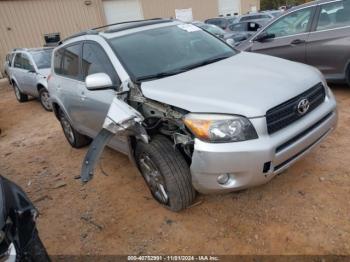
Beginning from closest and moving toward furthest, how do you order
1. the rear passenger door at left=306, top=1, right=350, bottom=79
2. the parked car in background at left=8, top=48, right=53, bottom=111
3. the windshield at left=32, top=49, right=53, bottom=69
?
the rear passenger door at left=306, top=1, right=350, bottom=79, the parked car in background at left=8, top=48, right=53, bottom=111, the windshield at left=32, top=49, right=53, bottom=69

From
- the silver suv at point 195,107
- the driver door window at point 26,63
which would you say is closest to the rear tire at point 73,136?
the silver suv at point 195,107

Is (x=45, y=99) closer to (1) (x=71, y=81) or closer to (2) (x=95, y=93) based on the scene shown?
(1) (x=71, y=81)

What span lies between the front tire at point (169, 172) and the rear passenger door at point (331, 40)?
357cm

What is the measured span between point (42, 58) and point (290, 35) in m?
6.22

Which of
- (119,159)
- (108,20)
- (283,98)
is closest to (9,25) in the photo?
(108,20)

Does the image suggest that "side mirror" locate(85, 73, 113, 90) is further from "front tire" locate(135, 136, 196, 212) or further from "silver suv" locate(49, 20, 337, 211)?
"front tire" locate(135, 136, 196, 212)

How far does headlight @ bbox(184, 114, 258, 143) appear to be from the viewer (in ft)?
8.15

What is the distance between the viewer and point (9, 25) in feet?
57.7

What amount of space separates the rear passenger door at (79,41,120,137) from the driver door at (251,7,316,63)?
3.50 metres

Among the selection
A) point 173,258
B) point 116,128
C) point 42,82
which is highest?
point 116,128

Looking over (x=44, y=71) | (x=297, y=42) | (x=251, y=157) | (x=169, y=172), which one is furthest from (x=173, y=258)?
(x=44, y=71)

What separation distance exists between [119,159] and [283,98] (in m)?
2.66

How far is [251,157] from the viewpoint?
8.07ft

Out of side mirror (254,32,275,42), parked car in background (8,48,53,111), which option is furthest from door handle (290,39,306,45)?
parked car in background (8,48,53,111)
